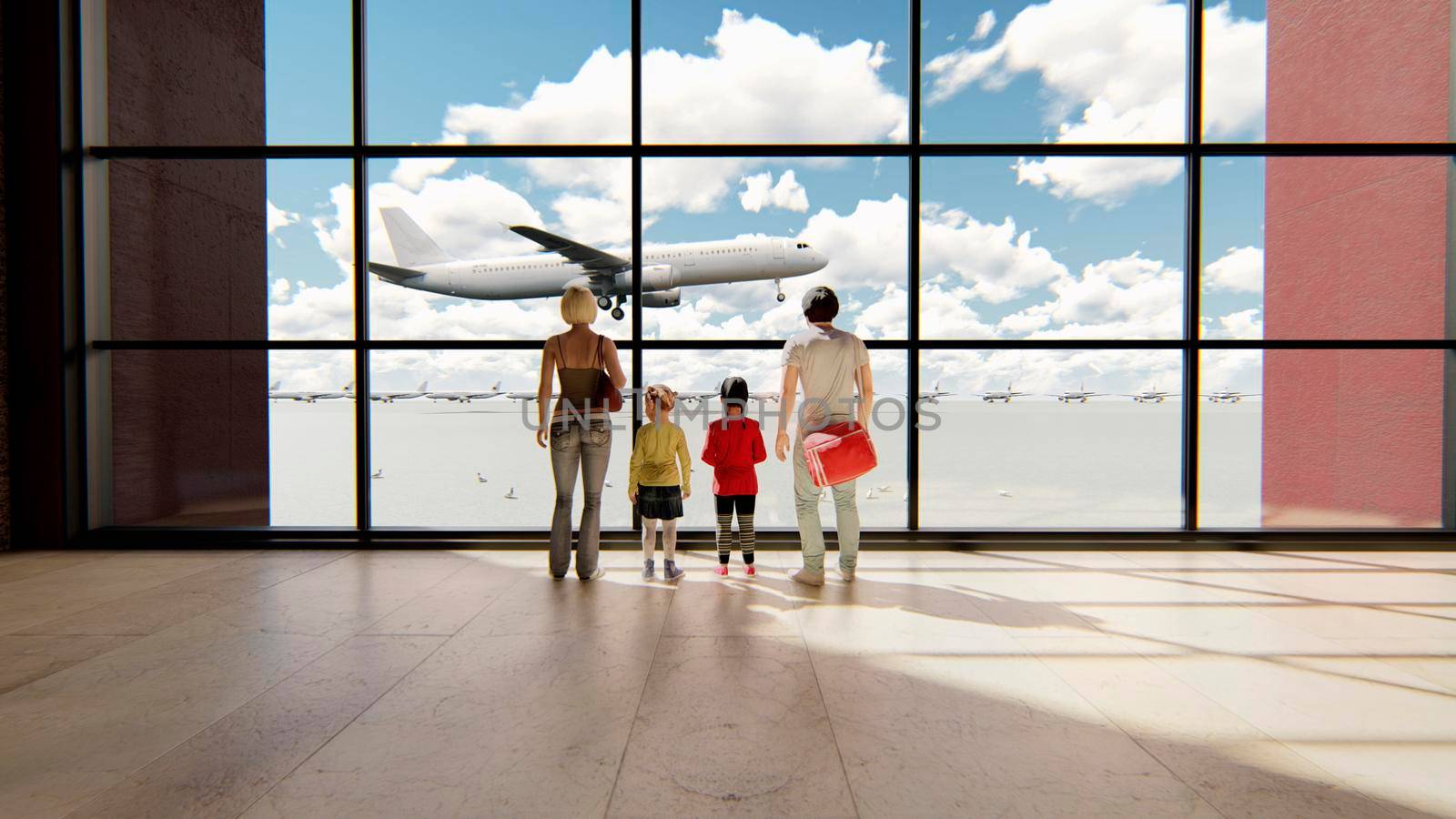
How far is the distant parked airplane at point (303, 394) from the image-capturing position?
4355mm

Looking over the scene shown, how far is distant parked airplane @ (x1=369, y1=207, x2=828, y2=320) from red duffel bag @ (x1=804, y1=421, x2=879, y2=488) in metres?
7.46

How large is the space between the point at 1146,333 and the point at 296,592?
5.68 m

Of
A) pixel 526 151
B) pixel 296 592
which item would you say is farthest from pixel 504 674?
pixel 526 151

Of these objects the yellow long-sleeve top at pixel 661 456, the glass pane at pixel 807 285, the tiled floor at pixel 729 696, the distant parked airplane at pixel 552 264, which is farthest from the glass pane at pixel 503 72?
the distant parked airplane at pixel 552 264

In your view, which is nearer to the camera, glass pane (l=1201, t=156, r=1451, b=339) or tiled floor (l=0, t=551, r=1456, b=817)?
tiled floor (l=0, t=551, r=1456, b=817)

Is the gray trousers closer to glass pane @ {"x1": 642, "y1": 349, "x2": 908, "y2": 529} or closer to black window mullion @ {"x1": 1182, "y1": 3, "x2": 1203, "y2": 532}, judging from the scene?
glass pane @ {"x1": 642, "y1": 349, "x2": 908, "y2": 529}

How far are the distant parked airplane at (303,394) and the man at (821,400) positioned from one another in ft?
10.6

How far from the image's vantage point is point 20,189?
4.20m

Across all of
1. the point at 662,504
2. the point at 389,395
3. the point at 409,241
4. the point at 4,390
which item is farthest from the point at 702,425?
the point at 409,241

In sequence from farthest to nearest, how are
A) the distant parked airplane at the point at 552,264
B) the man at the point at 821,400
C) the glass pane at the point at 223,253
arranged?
the distant parked airplane at the point at 552,264, the glass pane at the point at 223,253, the man at the point at 821,400

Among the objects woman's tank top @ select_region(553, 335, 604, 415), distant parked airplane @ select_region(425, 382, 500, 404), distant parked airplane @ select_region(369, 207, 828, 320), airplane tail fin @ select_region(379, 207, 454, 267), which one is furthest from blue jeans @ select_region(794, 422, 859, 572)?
Result: airplane tail fin @ select_region(379, 207, 454, 267)

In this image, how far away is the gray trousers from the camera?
11.4 feet

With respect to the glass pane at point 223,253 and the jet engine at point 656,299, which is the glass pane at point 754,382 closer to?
the jet engine at point 656,299

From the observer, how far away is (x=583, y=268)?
1224 centimetres
